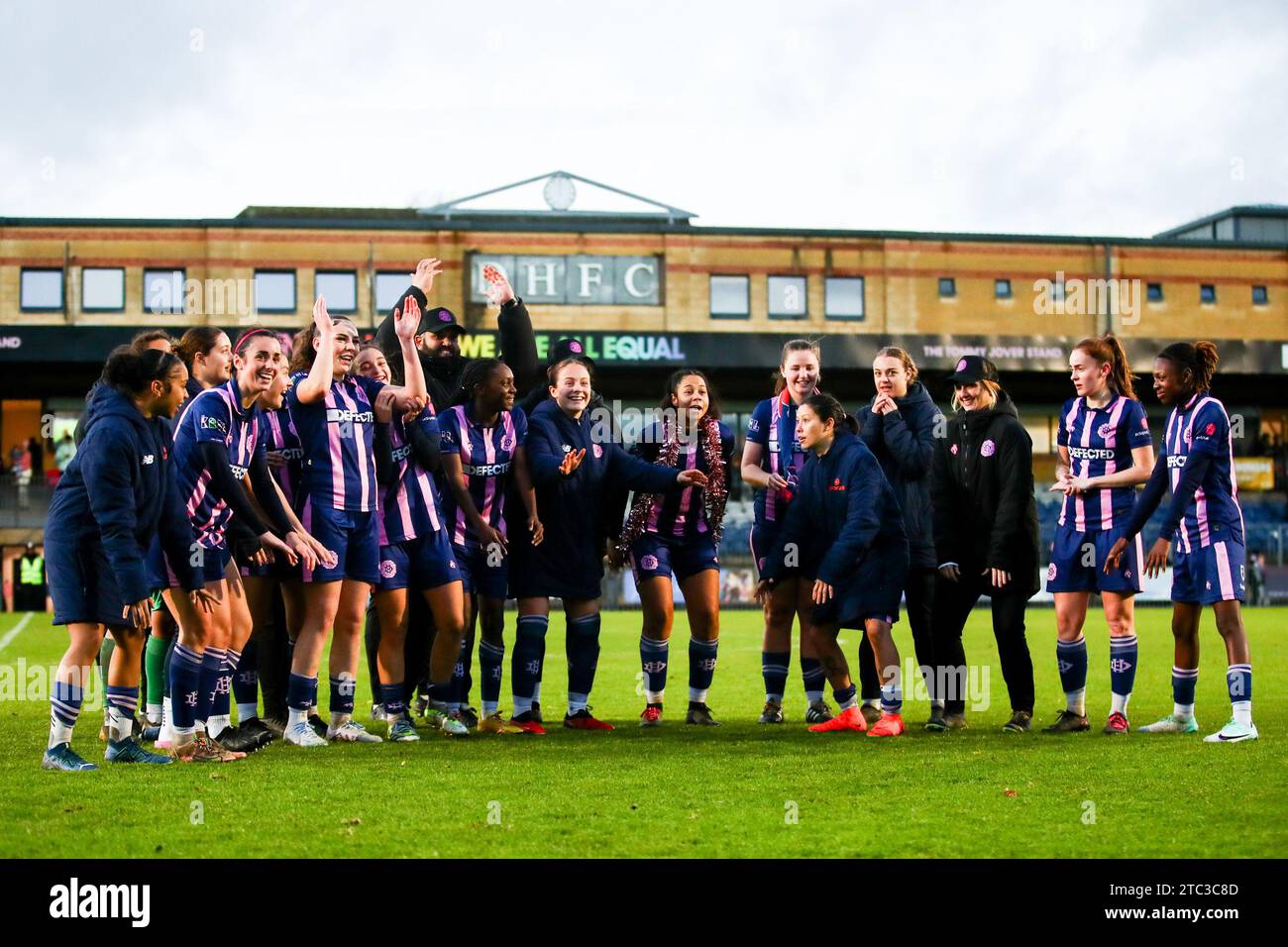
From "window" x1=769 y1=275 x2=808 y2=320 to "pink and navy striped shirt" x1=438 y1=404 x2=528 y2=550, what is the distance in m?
38.0

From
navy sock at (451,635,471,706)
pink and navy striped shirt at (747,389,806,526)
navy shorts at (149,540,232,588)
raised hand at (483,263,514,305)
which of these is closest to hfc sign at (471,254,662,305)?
raised hand at (483,263,514,305)

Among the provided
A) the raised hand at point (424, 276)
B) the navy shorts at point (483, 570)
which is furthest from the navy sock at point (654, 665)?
the raised hand at point (424, 276)

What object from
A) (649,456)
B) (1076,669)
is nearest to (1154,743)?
(1076,669)

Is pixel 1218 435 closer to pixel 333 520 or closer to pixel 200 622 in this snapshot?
pixel 333 520

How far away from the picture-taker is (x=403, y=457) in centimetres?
849

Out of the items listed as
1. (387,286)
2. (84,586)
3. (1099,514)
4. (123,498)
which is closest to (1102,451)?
(1099,514)

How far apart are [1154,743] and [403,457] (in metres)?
4.35

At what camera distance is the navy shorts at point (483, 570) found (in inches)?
344

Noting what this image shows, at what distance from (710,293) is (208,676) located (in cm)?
3961

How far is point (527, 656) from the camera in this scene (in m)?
8.77

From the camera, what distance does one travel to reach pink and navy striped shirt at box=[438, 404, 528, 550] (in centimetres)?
871

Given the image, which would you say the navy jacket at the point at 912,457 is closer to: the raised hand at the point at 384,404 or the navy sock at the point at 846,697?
the navy sock at the point at 846,697

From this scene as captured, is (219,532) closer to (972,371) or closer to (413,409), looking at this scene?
(413,409)
